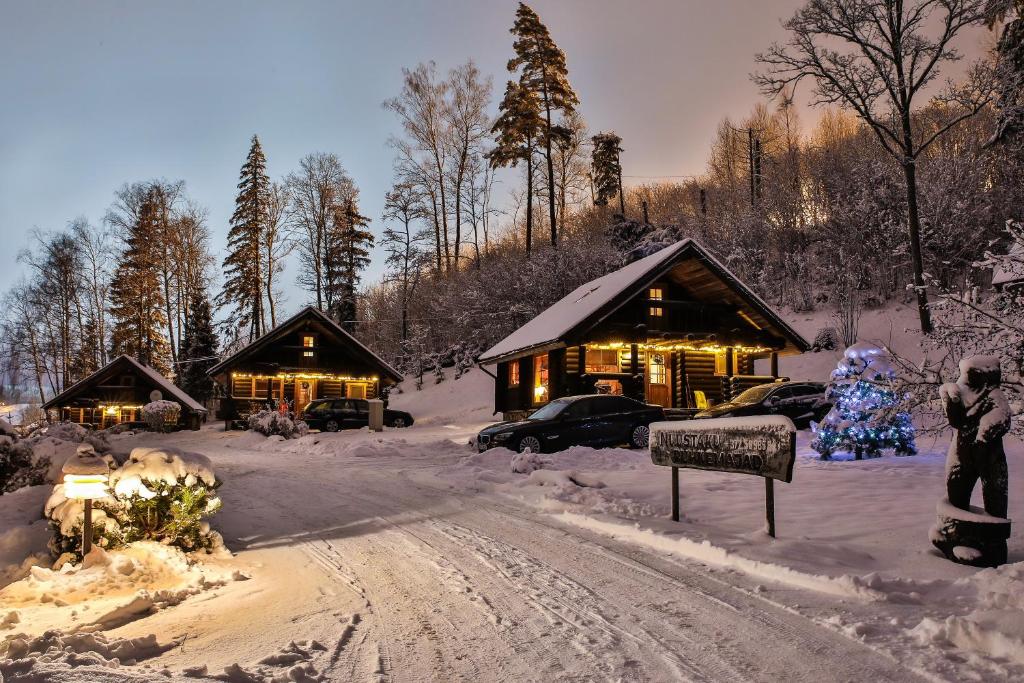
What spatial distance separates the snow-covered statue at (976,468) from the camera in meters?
5.55

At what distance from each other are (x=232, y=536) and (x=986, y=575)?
7761 mm

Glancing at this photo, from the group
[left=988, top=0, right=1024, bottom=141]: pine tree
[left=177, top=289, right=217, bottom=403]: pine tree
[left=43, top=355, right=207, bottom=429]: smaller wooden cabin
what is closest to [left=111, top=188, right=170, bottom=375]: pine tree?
[left=177, top=289, right=217, bottom=403]: pine tree

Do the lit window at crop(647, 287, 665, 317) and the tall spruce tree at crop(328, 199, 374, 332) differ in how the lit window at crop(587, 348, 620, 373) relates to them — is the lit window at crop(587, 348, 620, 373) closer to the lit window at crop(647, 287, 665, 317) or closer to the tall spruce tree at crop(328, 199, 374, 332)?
the lit window at crop(647, 287, 665, 317)

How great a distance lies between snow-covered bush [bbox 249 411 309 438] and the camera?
2575 centimetres

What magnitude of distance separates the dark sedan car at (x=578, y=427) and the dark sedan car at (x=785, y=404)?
8.38ft

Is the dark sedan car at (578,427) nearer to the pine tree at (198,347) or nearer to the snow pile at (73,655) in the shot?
the snow pile at (73,655)

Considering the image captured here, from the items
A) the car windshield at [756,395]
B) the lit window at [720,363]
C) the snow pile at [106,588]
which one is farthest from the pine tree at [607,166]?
the snow pile at [106,588]

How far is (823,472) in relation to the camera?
11.2 meters

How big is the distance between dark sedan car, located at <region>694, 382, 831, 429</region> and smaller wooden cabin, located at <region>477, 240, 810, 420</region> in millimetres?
5000

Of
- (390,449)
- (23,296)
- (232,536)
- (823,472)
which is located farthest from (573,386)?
(23,296)

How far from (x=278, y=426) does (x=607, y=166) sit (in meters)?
39.0

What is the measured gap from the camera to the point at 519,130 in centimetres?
4150

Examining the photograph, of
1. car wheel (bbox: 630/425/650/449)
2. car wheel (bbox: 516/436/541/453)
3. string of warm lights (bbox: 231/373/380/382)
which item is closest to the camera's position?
car wheel (bbox: 516/436/541/453)

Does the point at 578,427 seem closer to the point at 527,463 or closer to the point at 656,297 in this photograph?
the point at 527,463
